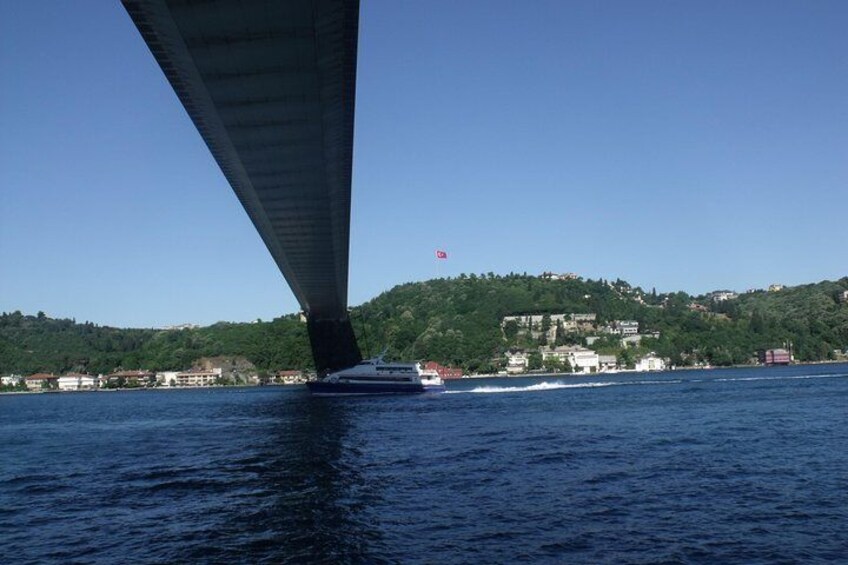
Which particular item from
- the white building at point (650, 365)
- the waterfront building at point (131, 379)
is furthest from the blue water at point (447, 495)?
the waterfront building at point (131, 379)

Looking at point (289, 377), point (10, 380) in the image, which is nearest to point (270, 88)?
point (289, 377)

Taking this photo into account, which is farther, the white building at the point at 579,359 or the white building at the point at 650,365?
the white building at the point at 650,365

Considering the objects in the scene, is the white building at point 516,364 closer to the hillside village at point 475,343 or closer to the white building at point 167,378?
the hillside village at point 475,343

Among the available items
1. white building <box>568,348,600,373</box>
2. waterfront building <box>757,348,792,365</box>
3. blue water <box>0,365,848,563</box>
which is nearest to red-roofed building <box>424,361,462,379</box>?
white building <box>568,348,600,373</box>

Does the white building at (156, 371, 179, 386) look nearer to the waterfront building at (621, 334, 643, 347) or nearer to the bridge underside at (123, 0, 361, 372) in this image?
the waterfront building at (621, 334, 643, 347)

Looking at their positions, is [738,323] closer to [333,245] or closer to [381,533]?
[333,245]

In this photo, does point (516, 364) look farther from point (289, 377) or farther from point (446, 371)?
point (289, 377)
